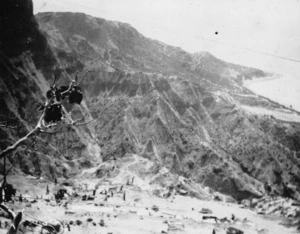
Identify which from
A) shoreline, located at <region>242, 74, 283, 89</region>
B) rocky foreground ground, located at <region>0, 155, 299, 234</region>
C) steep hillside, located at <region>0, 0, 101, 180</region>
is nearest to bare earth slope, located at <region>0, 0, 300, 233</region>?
steep hillside, located at <region>0, 0, 101, 180</region>

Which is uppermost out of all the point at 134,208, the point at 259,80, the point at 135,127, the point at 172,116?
the point at 259,80

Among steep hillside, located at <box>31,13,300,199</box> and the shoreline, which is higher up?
the shoreline

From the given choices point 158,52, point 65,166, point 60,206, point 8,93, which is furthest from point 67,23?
point 60,206

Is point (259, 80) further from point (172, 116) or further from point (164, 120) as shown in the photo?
point (164, 120)

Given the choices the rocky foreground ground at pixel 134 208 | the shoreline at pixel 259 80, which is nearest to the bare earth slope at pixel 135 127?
the rocky foreground ground at pixel 134 208

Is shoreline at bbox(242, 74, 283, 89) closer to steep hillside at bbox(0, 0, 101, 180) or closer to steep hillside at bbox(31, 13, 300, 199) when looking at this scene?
steep hillside at bbox(31, 13, 300, 199)

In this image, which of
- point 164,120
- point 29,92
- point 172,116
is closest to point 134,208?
point 29,92

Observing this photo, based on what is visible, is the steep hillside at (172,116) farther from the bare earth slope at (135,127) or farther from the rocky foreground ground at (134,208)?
the rocky foreground ground at (134,208)
